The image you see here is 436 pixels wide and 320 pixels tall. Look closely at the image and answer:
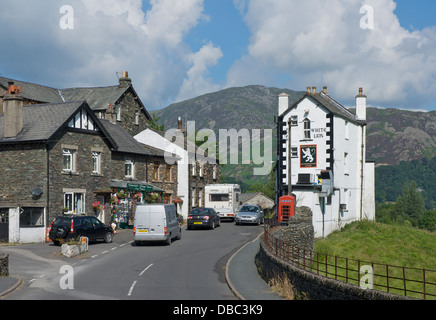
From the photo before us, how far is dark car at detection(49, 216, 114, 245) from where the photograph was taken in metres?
29.0

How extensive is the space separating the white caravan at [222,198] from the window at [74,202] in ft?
44.2

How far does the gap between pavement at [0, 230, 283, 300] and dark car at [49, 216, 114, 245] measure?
8910 mm

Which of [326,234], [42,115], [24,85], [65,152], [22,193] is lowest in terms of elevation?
[326,234]

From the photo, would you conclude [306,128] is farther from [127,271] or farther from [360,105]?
[127,271]

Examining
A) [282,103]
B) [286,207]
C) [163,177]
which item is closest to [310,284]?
[286,207]

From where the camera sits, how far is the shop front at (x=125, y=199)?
4047 cm

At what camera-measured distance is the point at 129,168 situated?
44.3 m

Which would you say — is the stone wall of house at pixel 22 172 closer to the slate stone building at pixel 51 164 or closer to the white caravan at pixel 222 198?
the slate stone building at pixel 51 164

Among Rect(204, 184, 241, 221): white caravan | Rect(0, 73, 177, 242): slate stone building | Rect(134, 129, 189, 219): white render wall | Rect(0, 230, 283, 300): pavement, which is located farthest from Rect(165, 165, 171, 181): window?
Rect(0, 230, 283, 300): pavement

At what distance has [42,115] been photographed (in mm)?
36688

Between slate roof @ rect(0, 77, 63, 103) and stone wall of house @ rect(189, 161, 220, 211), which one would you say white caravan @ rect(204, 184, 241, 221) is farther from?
slate roof @ rect(0, 77, 63, 103)

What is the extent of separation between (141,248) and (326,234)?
18.2m
